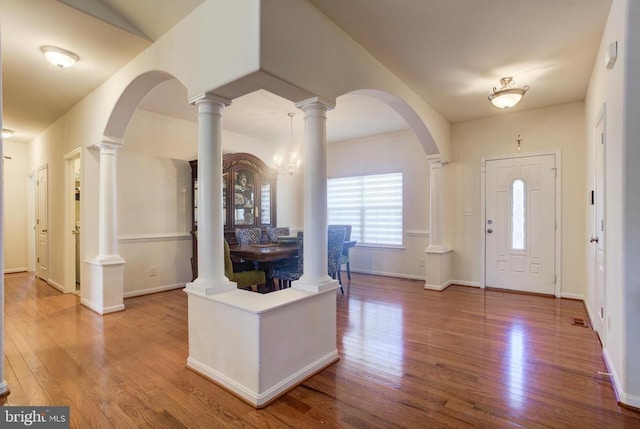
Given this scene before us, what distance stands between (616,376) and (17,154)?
9.54 m

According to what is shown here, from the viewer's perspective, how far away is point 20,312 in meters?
3.80

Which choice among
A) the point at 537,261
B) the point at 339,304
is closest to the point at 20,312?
the point at 339,304

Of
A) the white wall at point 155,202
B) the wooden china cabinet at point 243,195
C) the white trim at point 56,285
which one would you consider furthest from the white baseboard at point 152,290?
the white trim at point 56,285

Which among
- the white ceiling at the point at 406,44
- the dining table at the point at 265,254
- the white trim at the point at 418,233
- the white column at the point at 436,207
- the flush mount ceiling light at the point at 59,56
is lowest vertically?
the dining table at the point at 265,254

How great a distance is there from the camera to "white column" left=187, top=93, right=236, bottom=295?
2379mm

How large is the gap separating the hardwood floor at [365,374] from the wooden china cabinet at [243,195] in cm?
157

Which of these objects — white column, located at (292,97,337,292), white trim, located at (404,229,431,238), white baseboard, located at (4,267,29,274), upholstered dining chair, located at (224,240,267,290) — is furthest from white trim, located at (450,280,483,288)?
white baseboard, located at (4,267,29,274)

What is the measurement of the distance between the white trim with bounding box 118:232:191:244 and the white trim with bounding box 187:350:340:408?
8.92ft

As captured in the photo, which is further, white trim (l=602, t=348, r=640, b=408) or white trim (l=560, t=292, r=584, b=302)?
white trim (l=560, t=292, r=584, b=302)

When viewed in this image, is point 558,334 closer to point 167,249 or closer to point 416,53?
A: point 416,53

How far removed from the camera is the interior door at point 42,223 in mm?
5328

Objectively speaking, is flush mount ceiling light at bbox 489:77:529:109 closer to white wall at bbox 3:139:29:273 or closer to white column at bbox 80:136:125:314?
white column at bbox 80:136:125:314

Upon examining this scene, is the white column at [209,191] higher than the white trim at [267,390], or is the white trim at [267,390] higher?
the white column at [209,191]

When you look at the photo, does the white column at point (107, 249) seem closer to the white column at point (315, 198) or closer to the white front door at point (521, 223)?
the white column at point (315, 198)
